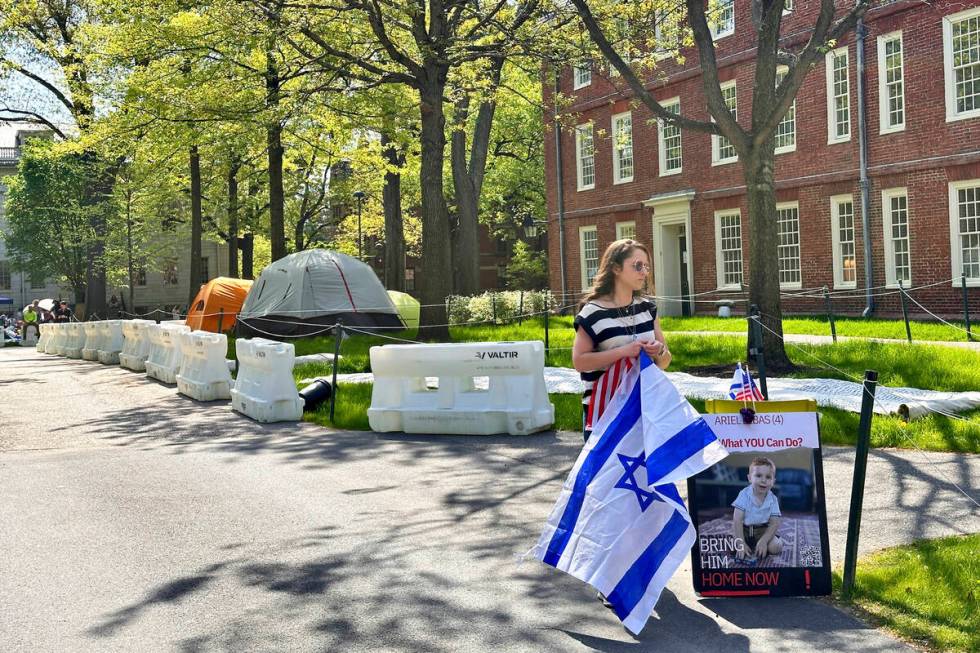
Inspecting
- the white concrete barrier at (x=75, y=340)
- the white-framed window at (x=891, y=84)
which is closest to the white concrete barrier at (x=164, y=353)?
the white concrete barrier at (x=75, y=340)

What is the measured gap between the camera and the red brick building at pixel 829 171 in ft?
81.4

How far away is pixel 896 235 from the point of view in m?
26.5

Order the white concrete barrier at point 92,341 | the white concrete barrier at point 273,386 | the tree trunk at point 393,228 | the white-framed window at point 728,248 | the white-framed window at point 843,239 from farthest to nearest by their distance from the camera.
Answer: the tree trunk at point 393,228 → the white-framed window at point 728,248 → the white-framed window at point 843,239 → the white concrete barrier at point 92,341 → the white concrete barrier at point 273,386

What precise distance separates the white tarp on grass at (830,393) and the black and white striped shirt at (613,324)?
365 centimetres

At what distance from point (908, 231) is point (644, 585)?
75.3 ft

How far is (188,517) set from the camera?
8.11 meters

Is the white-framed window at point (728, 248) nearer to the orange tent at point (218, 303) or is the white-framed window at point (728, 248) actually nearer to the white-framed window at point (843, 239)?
the white-framed window at point (843, 239)

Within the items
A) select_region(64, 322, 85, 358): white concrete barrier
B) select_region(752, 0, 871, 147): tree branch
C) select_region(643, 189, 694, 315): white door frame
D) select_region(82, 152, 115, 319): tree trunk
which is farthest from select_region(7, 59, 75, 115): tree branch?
select_region(752, 0, 871, 147): tree branch

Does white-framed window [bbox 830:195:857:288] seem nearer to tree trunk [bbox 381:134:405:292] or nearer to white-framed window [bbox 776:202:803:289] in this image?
white-framed window [bbox 776:202:803:289]

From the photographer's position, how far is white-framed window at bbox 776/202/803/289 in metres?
29.4

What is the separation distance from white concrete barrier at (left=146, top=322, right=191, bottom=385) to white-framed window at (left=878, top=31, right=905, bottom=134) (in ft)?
55.7

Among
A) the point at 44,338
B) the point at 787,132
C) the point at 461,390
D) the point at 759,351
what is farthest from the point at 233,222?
the point at 759,351

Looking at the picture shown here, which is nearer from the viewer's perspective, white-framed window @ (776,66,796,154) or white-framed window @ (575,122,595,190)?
white-framed window @ (776,66,796,154)

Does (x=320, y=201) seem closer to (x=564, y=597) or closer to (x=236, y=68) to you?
(x=236, y=68)
